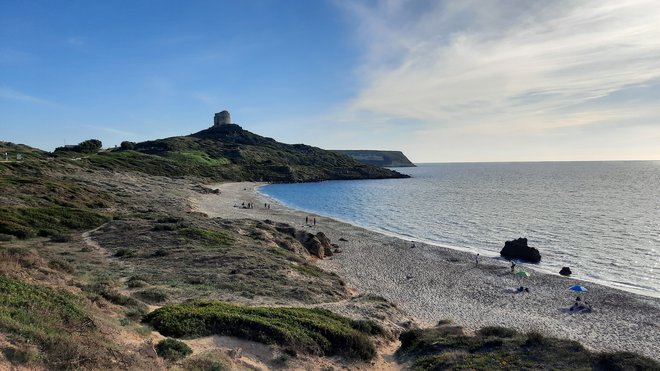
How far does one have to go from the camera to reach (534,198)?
12369 cm

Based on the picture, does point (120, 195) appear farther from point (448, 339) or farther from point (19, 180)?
point (448, 339)

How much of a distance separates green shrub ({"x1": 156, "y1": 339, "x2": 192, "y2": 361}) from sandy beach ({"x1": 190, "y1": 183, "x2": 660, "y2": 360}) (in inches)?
735

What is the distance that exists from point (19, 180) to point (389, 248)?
52288mm

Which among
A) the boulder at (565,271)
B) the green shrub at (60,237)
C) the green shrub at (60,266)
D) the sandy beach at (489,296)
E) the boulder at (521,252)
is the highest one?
the green shrub at (60,266)

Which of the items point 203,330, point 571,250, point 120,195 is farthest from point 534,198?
point 203,330

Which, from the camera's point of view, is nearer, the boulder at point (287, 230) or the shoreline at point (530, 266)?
the shoreline at point (530, 266)

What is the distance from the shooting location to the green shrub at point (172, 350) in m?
14.5

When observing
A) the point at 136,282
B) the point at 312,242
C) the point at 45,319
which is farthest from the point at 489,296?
the point at 45,319

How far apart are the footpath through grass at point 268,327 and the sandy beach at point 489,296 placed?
36.8 ft

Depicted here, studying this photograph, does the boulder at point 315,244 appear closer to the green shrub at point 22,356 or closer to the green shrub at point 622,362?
the green shrub at point 622,362

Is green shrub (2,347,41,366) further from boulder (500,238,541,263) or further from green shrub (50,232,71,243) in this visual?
boulder (500,238,541,263)

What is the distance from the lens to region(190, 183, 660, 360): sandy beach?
3052 centimetres

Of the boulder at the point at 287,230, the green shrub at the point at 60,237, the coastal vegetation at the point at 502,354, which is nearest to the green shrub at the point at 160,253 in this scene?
the green shrub at the point at 60,237

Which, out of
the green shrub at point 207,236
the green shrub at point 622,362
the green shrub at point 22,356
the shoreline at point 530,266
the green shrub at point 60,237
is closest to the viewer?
the green shrub at point 22,356
